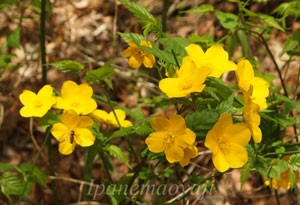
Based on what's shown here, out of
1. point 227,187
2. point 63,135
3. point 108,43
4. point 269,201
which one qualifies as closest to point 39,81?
point 108,43

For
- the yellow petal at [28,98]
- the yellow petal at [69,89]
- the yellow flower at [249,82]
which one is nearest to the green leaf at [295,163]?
the yellow flower at [249,82]

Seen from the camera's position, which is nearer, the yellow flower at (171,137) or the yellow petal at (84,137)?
the yellow flower at (171,137)

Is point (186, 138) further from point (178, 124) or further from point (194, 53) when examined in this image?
point (194, 53)

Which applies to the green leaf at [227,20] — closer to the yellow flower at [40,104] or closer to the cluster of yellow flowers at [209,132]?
the cluster of yellow flowers at [209,132]

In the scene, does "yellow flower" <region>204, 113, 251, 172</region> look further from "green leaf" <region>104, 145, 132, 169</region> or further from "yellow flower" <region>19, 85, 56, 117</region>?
"yellow flower" <region>19, 85, 56, 117</region>

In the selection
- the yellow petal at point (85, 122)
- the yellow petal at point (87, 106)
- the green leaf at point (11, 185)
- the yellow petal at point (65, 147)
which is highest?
the yellow petal at point (87, 106)

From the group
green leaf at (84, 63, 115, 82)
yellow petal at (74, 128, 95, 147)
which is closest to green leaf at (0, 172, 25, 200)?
yellow petal at (74, 128, 95, 147)
